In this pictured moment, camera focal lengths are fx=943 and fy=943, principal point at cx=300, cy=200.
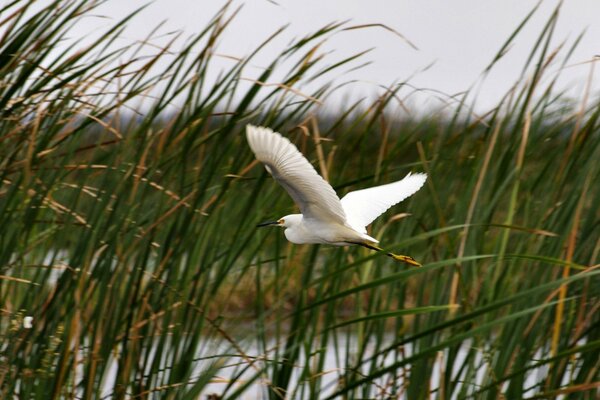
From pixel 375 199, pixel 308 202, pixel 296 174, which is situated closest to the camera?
pixel 296 174

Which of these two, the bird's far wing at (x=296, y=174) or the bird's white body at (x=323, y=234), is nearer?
the bird's far wing at (x=296, y=174)

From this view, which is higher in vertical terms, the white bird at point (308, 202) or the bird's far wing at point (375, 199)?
the bird's far wing at point (375, 199)

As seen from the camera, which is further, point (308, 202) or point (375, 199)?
point (375, 199)

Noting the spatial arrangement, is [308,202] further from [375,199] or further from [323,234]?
[375,199]

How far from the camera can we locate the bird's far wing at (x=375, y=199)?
2.46 metres

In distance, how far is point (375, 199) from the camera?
100 inches

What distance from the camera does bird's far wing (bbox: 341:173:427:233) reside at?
97.0 inches

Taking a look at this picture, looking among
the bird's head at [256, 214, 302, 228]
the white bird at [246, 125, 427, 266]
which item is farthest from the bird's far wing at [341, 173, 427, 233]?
the bird's head at [256, 214, 302, 228]

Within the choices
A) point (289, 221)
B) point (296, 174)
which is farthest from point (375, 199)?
point (296, 174)

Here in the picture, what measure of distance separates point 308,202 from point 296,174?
0.53ft

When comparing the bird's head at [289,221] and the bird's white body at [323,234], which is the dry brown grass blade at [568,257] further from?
the bird's head at [289,221]

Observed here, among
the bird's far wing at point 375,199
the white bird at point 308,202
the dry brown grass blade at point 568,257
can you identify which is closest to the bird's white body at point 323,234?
the white bird at point 308,202

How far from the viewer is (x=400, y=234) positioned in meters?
2.53

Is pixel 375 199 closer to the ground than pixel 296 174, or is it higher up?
higher up
